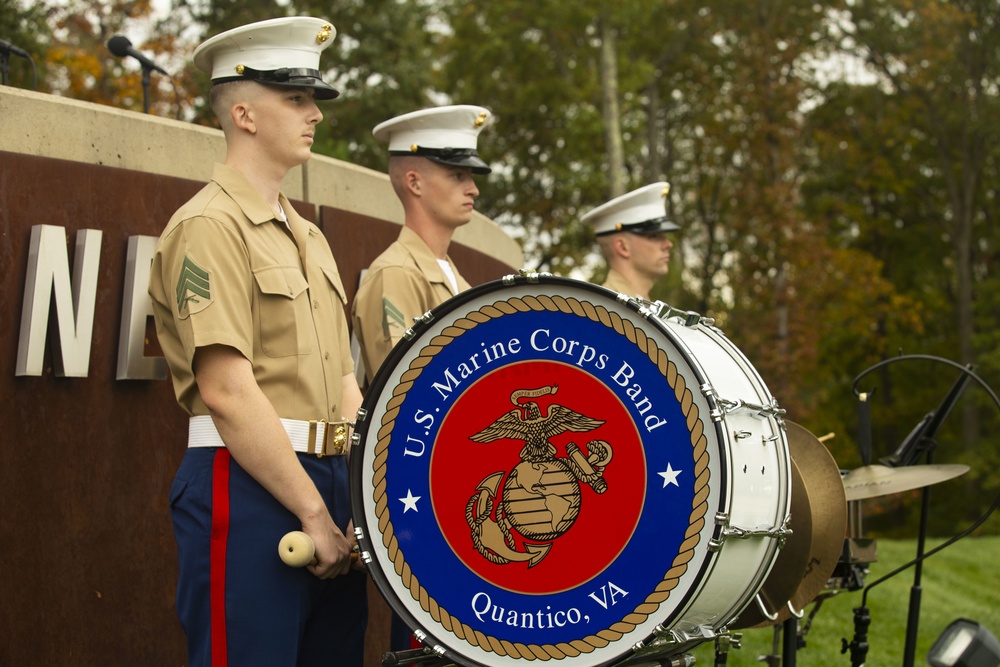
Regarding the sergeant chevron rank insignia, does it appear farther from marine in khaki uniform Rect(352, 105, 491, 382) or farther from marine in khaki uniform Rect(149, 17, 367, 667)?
marine in khaki uniform Rect(352, 105, 491, 382)

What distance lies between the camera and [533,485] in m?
3.11

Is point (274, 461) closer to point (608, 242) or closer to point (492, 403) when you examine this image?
point (492, 403)

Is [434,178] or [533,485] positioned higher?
[434,178]

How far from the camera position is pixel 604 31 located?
24.2 m

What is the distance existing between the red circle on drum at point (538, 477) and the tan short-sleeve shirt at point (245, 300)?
17.1 inches

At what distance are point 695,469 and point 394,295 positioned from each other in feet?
5.90

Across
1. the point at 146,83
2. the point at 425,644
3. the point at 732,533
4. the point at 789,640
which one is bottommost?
the point at 789,640

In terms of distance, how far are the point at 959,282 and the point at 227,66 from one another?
2831cm

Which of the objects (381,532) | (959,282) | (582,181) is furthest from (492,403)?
(959,282)

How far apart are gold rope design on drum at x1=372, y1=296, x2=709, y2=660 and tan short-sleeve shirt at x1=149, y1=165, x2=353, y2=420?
0.29m

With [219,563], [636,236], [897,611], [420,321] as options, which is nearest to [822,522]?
[420,321]

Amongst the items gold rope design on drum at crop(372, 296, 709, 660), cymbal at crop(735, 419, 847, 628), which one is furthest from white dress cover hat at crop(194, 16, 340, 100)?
cymbal at crop(735, 419, 847, 628)

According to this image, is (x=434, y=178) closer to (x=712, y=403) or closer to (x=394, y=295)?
(x=394, y=295)

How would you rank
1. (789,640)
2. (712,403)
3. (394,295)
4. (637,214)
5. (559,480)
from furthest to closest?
(637,214)
(789,640)
(394,295)
(559,480)
(712,403)
